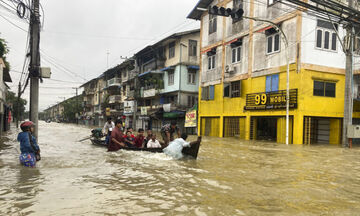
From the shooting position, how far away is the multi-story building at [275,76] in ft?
60.9

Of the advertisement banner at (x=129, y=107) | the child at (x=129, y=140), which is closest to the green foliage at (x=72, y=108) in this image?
the advertisement banner at (x=129, y=107)

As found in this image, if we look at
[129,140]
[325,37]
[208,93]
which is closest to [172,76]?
[208,93]

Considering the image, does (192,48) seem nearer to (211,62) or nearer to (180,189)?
(211,62)

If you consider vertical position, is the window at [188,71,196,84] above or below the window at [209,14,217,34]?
below

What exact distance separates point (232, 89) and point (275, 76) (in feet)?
15.0

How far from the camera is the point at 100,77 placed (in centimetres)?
6397

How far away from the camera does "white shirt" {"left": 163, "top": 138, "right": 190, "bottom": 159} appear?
1069 cm

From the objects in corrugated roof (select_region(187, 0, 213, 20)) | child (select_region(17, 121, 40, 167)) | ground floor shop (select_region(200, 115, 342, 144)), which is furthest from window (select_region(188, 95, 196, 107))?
child (select_region(17, 121, 40, 167))

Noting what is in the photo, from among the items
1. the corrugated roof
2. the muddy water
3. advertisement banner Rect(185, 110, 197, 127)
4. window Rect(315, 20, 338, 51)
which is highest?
the corrugated roof

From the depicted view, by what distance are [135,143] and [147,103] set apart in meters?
30.7

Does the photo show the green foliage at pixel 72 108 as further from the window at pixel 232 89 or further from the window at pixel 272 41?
the window at pixel 272 41

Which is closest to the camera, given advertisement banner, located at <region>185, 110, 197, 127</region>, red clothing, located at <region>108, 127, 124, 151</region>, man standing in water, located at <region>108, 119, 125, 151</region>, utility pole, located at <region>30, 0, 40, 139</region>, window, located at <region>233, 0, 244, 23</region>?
man standing in water, located at <region>108, 119, 125, 151</region>

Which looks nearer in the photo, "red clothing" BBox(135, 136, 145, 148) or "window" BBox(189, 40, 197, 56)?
"red clothing" BBox(135, 136, 145, 148)

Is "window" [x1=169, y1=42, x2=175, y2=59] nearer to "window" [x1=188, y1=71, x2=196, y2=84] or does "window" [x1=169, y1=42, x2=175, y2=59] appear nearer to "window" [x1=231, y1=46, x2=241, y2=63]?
"window" [x1=188, y1=71, x2=196, y2=84]
